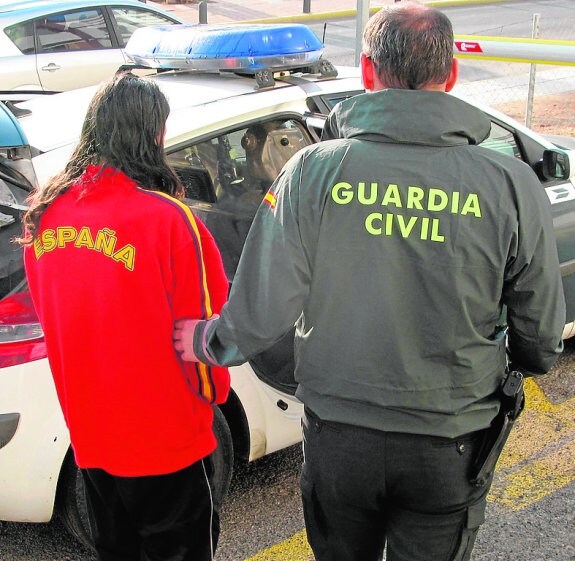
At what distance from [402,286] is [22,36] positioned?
26.6ft

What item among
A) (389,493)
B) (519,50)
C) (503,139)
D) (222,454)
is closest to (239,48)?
(503,139)

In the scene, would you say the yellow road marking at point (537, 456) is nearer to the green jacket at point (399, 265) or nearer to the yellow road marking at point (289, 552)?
the yellow road marking at point (289, 552)

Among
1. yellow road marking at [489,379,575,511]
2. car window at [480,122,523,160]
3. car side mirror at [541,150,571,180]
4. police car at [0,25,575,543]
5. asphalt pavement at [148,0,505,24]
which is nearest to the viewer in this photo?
police car at [0,25,575,543]

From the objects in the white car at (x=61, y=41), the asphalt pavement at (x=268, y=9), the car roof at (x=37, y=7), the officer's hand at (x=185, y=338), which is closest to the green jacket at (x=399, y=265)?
the officer's hand at (x=185, y=338)

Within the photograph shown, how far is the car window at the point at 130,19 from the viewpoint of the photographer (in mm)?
9422

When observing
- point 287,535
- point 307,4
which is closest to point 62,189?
point 287,535

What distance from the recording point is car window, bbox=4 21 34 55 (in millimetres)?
8898

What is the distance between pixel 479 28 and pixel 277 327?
1771cm

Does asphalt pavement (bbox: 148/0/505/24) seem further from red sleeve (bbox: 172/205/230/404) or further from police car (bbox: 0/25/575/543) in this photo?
red sleeve (bbox: 172/205/230/404)

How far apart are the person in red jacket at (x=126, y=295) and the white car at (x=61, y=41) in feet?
23.1

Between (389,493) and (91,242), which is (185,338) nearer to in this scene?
(91,242)

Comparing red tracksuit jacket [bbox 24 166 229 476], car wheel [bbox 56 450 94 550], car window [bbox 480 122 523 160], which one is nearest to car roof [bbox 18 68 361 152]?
car window [bbox 480 122 523 160]

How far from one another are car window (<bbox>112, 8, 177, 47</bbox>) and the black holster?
324 inches

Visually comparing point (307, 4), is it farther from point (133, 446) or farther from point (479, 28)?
point (133, 446)
